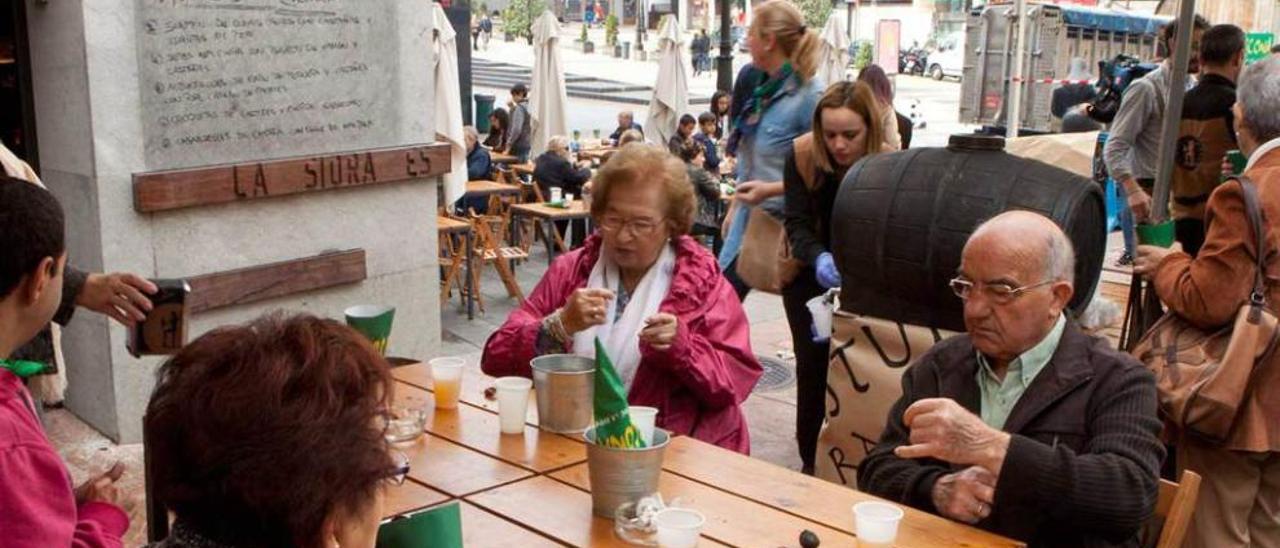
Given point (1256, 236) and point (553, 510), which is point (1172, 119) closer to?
point (1256, 236)

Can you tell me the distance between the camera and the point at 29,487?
80.6 inches

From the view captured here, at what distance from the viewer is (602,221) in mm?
3400

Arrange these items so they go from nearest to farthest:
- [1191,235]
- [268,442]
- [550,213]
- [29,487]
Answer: [268,442], [29,487], [1191,235], [550,213]

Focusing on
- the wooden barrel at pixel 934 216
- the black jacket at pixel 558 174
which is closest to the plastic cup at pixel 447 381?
the wooden barrel at pixel 934 216

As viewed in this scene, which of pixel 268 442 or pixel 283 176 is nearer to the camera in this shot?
pixel 268 442

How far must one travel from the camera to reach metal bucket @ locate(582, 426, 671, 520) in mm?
2338

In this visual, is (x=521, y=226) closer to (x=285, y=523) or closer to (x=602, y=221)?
(x=602, y=221)

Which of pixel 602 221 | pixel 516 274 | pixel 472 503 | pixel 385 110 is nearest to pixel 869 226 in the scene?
pixel 602 221

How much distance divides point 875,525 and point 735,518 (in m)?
0.33

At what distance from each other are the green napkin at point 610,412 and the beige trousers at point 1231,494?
6.49 feet

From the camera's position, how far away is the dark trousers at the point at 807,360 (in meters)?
4.59

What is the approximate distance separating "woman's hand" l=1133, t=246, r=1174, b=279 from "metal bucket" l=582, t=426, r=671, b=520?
1878 millimetres

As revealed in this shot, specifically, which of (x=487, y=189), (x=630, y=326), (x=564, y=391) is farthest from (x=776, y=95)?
(x=487, y=189)

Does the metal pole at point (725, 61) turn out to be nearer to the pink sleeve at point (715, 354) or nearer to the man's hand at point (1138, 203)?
the man's hand at point (1138, 203)
